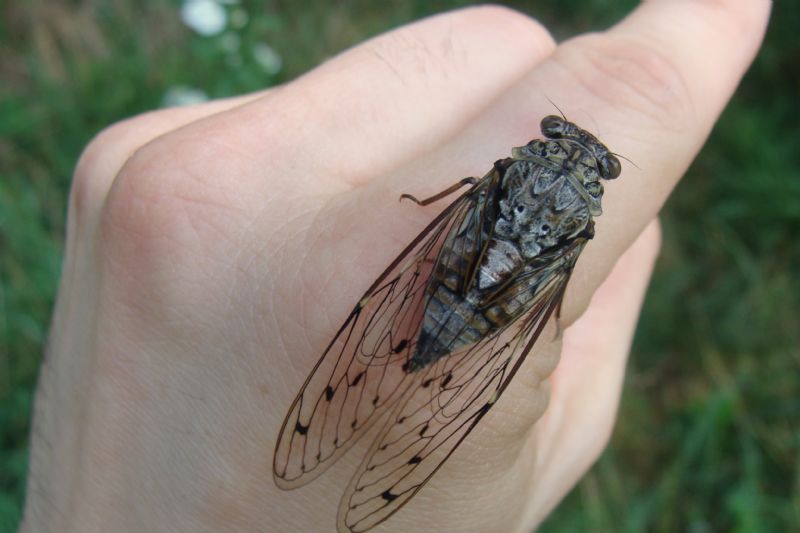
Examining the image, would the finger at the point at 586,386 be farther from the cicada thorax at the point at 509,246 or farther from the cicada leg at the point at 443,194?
the cicada leg at the point at 443,194

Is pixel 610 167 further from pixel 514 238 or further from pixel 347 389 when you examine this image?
pixel 347 389

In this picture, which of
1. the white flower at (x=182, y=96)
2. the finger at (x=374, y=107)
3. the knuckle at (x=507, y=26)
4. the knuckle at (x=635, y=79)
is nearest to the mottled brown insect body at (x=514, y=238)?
the knuckle at (x=635, y=79)

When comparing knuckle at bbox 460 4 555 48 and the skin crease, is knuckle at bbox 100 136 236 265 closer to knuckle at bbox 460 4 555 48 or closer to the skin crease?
the skin crease

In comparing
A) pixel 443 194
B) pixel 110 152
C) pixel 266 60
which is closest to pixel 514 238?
pixel 443 194

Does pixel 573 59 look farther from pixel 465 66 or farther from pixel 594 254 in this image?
pixel 594 254

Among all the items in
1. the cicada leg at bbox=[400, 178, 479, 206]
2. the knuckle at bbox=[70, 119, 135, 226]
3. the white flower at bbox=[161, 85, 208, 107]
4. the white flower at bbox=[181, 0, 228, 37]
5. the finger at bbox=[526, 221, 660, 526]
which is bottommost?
the finger at bbox=[526, 221, 660, 526]

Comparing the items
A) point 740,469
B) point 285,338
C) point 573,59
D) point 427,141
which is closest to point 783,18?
point 740,469

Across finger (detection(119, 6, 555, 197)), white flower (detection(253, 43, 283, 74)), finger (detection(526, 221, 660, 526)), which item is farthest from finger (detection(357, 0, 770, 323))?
white flower (detection(253, 43, 283, 74))
